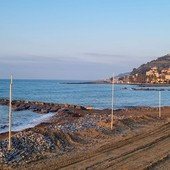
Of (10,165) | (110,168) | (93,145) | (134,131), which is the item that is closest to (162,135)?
(134,131)

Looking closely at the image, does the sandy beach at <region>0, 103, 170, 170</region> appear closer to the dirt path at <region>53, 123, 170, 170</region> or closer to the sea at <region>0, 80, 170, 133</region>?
the dirt path at <region>53, 123, 170, 170</region>

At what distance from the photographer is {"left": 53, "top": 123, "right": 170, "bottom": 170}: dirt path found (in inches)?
512

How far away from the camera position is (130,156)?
1464cm

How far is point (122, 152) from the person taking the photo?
15375mm

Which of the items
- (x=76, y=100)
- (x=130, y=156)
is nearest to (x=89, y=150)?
(x=130, y=156)

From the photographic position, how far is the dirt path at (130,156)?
1300cm

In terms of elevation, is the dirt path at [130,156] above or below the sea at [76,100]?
above

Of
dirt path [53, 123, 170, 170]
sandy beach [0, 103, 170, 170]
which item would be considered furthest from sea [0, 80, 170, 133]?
dirt path [53, 123, 170, 170]

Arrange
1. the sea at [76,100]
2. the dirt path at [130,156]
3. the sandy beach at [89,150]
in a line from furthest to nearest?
the sea at [76,100] → the sandy beach at [89,150] → the dirt path at [130,156]

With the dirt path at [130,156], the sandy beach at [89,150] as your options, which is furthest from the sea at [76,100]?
the dirt path at [130,156]

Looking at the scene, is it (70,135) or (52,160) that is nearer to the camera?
(52,160)

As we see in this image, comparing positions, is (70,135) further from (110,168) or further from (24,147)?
(110,168)

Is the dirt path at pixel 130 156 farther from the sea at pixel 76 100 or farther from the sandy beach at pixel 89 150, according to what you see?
the sea at pixel 76 100

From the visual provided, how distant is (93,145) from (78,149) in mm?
1185
